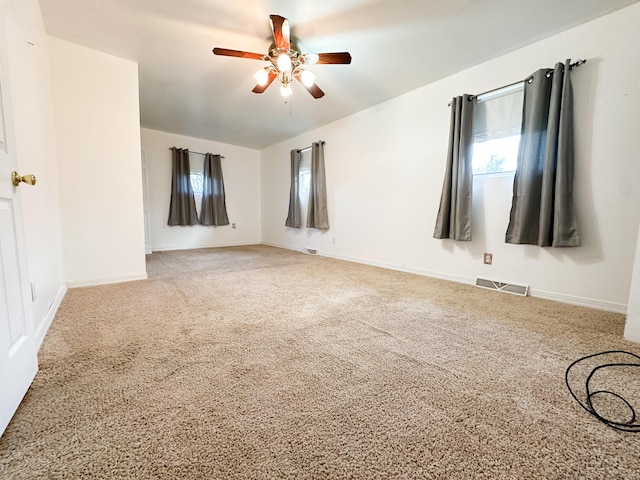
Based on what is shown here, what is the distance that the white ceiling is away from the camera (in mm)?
1970

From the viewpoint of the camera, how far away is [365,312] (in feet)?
6.65

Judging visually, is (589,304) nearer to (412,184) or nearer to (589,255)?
(589,255)

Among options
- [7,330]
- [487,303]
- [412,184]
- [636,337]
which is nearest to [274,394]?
[7,330]

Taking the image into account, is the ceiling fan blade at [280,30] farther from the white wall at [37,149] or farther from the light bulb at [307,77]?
the white wall at [37,149]

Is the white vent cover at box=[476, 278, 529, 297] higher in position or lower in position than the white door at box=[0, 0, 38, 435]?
lower

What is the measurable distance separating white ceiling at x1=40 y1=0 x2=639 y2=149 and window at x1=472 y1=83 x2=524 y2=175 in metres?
0.41

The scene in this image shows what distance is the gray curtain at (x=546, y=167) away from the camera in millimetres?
2133

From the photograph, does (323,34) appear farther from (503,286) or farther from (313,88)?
(503,286)

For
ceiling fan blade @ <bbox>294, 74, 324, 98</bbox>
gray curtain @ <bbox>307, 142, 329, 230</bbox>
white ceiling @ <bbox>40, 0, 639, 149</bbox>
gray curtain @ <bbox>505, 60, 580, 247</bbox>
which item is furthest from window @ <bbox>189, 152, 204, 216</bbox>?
gray curtain @ <bbox>505, 60, 580, 247</bbox>

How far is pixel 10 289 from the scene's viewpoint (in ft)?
3.30

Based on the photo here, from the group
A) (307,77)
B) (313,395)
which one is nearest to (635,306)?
(313,395)

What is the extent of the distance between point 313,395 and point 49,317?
1977mm

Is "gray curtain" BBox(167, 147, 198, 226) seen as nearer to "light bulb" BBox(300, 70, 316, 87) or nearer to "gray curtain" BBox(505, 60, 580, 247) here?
"light bulb" BBox(300, 70, 316, 87)

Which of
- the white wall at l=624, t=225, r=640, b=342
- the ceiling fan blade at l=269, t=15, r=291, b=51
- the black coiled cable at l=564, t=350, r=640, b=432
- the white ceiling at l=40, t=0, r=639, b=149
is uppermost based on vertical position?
the white ceiling at l=40, t=0, r=639, b=149
